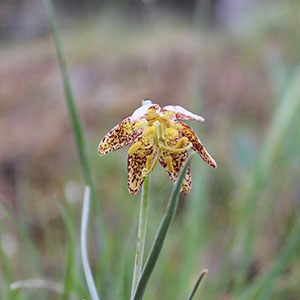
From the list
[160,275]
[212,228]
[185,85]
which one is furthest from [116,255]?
[185,85]

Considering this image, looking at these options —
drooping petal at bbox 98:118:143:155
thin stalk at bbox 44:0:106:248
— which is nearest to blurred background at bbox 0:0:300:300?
thin stalk at bbox 44:0:106:248

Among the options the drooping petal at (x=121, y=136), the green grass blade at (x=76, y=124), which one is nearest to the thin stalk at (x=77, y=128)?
the green grass blade at (x=76, y=124)

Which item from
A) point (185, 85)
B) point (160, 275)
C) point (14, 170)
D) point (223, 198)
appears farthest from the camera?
point (185, 85)

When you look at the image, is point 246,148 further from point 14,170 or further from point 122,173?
point 14,170

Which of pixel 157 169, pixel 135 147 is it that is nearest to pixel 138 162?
pixel 135 147

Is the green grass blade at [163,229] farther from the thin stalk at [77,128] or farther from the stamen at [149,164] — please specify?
the thin stalk at [77,128]

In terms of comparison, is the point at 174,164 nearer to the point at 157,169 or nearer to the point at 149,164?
the point at 149,164

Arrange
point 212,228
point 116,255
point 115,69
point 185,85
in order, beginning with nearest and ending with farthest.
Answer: point 116,255
point 212,228
point 185,85
point 115,69
